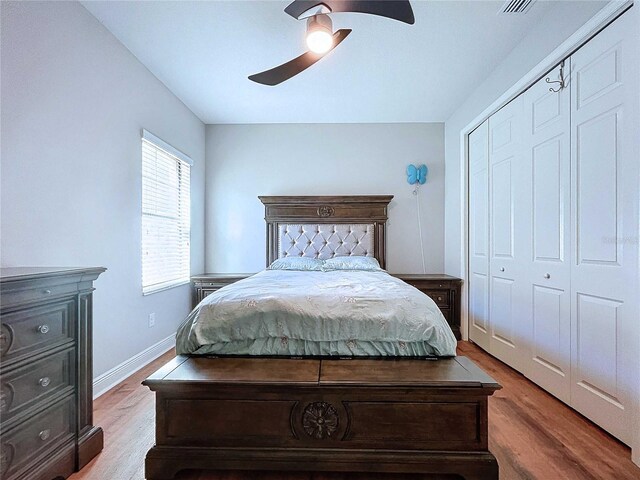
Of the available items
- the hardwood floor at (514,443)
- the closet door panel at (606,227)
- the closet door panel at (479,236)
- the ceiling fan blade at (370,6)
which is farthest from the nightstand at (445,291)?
the ceiling fan blade at (370,6)

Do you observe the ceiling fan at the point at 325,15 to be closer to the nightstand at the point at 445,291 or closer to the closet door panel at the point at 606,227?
the closet door panel at the point at 606,227

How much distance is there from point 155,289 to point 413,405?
265 cm

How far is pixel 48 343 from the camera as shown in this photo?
1.49 m

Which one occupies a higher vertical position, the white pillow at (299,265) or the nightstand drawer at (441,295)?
the white pillow at (299,265)

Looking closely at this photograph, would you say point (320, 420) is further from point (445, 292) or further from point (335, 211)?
point (335, 211)

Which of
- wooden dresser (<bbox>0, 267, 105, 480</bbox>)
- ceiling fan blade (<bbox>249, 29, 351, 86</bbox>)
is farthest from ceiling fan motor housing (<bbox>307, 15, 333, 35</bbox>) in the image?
wooden dresser (<bbox>0, 267, 105, 480</bbox>)

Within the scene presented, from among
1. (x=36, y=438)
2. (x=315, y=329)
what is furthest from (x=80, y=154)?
(x=315, y=329)

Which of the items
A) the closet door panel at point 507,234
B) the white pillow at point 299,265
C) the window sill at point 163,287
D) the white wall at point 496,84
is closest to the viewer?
the white wall at point 496,84

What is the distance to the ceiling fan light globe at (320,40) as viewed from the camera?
1.94 meters

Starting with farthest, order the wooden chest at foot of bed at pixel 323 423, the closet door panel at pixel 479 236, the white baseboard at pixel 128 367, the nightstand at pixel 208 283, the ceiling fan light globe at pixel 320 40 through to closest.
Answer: the nightstand at pixel 208 283
the closet door panel at pixel 479 236
the white baseboard at pixel 128 367
the ceiling fan light globe at pixel 320 40
the wooden chest at foot of bed at pixel 323 423

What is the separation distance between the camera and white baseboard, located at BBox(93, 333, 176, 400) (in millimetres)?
2434

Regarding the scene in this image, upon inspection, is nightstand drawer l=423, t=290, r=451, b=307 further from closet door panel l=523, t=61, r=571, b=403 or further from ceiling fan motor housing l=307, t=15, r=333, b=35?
ceiling fan motor housing l=307, t=15, r=333, b=35

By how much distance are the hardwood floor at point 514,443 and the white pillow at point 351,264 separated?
5.44 ft

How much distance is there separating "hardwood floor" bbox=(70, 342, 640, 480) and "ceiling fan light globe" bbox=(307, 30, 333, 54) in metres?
2.31
